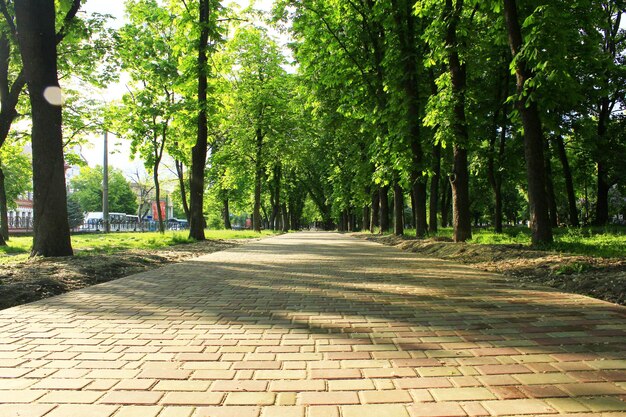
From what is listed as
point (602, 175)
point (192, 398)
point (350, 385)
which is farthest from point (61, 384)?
point (602, 175)

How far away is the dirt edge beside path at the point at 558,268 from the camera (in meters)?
6.02

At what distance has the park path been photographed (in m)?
2.77

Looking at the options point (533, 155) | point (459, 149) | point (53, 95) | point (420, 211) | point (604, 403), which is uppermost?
point (53, 95)

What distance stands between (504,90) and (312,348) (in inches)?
836

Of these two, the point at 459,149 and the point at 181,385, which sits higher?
the point at 459,149

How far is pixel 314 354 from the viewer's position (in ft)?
12.3

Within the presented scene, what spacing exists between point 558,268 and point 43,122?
416 inches

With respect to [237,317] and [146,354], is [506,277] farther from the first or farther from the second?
[146,354]

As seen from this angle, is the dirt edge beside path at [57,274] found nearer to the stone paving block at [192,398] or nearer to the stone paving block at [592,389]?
the stone paving block at [192,398]

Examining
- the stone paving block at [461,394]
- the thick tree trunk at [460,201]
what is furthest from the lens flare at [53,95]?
the thick tree trunk at [460,201]

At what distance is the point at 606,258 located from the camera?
311 inches

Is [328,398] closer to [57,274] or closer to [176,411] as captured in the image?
[176,411]

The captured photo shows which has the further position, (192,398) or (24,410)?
(192,398)

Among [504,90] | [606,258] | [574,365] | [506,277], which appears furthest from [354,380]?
[504,90]
